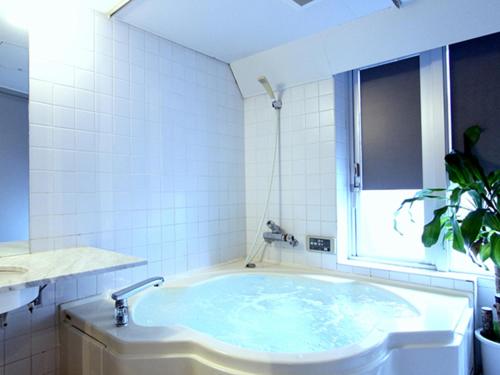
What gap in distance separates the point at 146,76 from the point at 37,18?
59cm

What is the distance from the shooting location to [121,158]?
1.80 metres

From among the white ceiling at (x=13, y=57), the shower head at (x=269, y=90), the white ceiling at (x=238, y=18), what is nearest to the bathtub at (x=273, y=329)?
the white ceiling at (x=13, y=57)

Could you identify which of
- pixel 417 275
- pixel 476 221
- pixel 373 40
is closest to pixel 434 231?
pixel 476 221

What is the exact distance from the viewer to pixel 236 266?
236 cm

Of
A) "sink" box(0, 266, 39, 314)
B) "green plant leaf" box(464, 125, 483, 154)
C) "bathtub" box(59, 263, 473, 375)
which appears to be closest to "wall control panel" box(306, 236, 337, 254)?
"bathtub" box(59, 263, 473, 375)

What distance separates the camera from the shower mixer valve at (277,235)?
91.8 inches

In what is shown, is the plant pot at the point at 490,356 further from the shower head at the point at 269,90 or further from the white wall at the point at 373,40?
the shower head at the point at 269,90

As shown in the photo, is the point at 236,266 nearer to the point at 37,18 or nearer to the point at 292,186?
the point at 292,186

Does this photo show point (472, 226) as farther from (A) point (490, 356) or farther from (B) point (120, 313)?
(B) point (120, 313)

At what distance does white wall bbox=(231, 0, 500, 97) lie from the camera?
5.32 ft

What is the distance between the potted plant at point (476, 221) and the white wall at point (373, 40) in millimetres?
555

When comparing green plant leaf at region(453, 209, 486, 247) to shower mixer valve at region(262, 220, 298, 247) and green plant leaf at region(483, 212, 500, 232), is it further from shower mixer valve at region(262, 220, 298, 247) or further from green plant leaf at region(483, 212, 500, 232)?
shower mixer valve at region(262, 220, 298, 247)

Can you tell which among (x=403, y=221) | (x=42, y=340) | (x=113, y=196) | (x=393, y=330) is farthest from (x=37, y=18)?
(x=403, y=221)

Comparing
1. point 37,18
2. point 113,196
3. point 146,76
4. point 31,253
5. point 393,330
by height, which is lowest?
point 393,330
